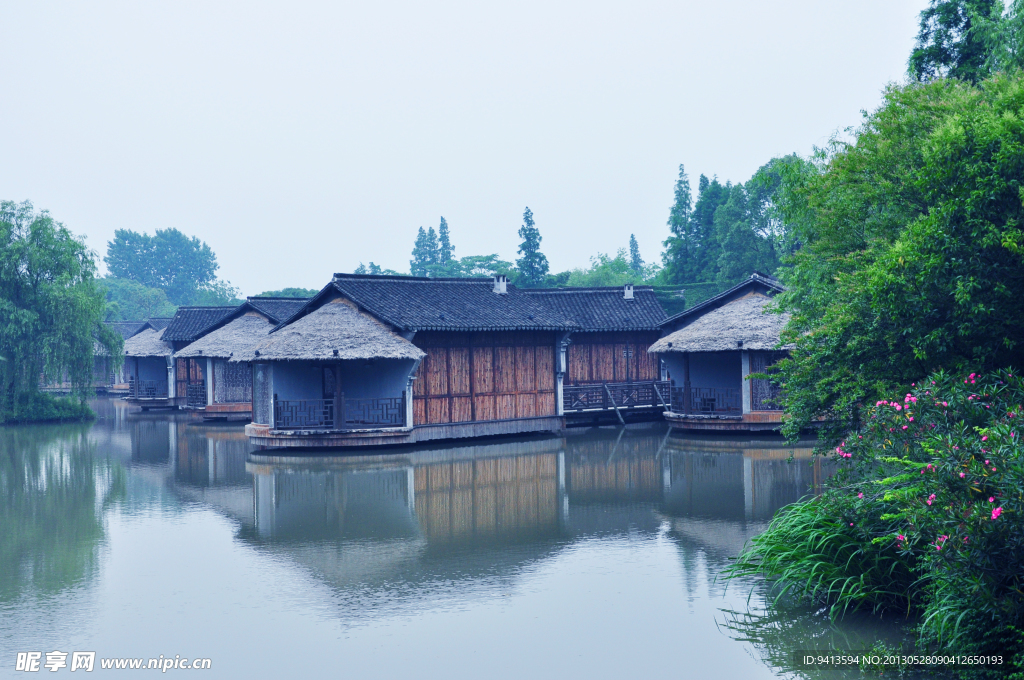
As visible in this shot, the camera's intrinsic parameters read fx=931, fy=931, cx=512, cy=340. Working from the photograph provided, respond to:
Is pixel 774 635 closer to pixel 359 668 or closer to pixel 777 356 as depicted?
pixel 359 668

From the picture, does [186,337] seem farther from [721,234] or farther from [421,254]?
[421,254]

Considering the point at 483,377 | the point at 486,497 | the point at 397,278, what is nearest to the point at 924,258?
the point at 486,497

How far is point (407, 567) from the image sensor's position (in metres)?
11.7

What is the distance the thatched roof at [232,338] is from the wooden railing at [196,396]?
155 centimetres

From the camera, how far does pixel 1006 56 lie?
1458cm

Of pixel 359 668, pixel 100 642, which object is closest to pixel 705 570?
pixel 359 668

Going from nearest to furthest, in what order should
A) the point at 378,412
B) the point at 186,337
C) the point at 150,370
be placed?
the point at 378,412
the point at 186,337
the point at 150,370

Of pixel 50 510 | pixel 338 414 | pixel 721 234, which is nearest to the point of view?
pixel 50 510

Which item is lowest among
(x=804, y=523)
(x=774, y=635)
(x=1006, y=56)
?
(x=774, y=635)

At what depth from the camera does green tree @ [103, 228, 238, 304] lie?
384 feet

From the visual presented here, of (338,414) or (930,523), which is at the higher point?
(338,414)

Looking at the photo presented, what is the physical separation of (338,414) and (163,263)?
101956 mm

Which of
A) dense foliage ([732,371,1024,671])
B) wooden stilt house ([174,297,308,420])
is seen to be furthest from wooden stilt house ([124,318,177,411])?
dense foliage ([732,371,1024,671])

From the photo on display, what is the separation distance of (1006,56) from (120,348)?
111 ft
